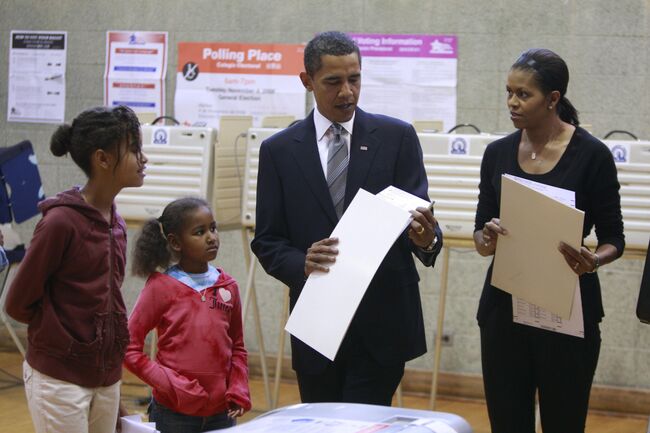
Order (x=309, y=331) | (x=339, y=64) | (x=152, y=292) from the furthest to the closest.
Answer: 1. (x=152, y=292)
2. (x=339, y=64)
3. (x=309, y=331)

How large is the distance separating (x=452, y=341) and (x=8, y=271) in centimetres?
243

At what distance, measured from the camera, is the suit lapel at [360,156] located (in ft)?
8.40

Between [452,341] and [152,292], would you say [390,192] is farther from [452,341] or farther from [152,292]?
[452,341]

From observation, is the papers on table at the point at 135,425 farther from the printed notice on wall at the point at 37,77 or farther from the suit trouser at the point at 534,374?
the printed notice on wall at the point at 37,77

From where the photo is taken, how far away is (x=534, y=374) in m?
2.83

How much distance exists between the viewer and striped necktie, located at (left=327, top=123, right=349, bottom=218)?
259cm

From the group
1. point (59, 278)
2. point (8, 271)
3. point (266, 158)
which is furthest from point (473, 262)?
point (59, 278)

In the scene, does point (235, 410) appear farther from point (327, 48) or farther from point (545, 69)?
point (545, 69)

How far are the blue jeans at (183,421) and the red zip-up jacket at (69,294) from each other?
1.40ft

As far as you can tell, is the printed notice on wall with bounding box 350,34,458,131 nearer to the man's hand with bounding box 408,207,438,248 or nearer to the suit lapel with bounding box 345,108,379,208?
the suit lapel with bounding box 345,108,379,208

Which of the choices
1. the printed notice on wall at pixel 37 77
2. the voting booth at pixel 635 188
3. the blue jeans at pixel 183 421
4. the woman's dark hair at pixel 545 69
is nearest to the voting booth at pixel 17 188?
the printed notice on wall at pixel 37 77

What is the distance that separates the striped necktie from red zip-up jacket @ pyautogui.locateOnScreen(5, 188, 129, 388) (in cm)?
57

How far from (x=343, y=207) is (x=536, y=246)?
53 centimetres

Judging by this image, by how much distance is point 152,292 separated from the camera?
297cm
